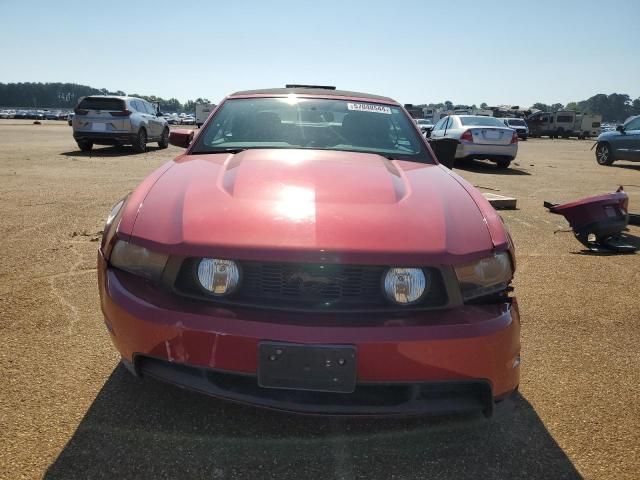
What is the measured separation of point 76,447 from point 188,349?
0.62 metres

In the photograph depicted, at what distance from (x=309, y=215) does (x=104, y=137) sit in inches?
526

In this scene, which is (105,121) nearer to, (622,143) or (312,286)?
(312,286)

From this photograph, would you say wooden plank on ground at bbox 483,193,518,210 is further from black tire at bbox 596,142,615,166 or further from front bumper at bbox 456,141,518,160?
black tire at bbox 596,142,615,166

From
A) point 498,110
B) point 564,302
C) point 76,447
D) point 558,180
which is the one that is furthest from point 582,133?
point 76,447

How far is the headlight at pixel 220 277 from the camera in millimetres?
1863

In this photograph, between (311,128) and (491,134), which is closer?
(311,128)

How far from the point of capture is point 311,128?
3318 millimetres

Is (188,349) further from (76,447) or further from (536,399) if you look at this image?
(536,399)

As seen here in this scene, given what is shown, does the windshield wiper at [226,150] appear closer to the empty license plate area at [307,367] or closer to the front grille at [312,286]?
the front grille at [312,286]

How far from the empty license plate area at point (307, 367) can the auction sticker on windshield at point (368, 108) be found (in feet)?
7.24

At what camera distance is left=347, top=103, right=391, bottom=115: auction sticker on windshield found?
138 inches

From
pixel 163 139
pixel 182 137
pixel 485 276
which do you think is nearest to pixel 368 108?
pixel 182 137

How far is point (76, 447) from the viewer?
76.0 inches

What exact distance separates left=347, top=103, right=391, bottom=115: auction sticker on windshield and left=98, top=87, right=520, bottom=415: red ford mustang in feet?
4.96
